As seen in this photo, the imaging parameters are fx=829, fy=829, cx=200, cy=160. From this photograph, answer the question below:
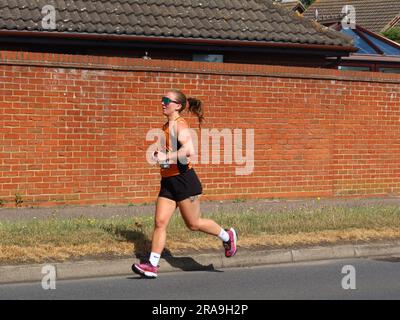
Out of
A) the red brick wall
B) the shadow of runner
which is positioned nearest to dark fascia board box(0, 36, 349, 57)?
the red brick wall

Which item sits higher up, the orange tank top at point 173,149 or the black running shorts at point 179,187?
the orange tank top at point 173,149

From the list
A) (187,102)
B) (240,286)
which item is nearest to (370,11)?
(187,102)

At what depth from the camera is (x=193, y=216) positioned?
338 inches

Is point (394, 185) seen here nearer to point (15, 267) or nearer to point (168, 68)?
point (168, 68)

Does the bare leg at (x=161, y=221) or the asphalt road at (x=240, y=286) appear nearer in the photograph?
the asphalt road at (x=240, y=286)

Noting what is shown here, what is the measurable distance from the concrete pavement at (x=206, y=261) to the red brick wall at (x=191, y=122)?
4004 millimetres

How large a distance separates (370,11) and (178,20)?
2241 cm

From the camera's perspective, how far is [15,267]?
844 cm

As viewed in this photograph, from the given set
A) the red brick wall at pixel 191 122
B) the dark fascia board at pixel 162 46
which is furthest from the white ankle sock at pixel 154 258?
the dark fascia board at pixel 162 46

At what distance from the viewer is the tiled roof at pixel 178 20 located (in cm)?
1515

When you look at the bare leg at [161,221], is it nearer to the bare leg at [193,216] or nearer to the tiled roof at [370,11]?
the bare leg at [193,216]

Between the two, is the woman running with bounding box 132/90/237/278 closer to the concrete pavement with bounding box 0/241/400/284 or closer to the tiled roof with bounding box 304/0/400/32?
the concrete pavement with bounding box 0/241/400/284

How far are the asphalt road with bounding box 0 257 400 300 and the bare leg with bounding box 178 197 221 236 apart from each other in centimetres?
55

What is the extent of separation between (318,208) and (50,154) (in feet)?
13.9
